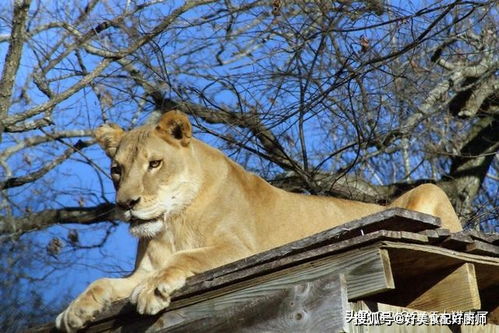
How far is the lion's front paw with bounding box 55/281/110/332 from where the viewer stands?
5.25 meters

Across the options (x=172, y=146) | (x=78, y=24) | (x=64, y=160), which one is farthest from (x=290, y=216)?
(x=64, y=160)

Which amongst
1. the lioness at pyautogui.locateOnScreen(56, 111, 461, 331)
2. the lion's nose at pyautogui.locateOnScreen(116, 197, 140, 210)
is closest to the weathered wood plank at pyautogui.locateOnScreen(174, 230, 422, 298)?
the lioness at pyautogui.locateOnScreen(56, 111, 461, 331)

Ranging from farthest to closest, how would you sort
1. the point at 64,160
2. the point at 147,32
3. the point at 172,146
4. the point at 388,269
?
the point at 64,160, the point at 147,32, the point at 172,146, the point at 388,269

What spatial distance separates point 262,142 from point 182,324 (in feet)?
12.8

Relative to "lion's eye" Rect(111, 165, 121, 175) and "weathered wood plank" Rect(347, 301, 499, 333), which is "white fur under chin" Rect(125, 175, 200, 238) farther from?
"weathered wood plank" Rect(347, 301, 499, 333)

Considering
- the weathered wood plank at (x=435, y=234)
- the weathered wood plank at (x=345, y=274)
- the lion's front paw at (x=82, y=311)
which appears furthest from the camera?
the lion's front paw at (x=82, y=311)

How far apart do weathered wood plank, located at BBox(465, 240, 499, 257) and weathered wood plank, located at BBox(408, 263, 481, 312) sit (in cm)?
8

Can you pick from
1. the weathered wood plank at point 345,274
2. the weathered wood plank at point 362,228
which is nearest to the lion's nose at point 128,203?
the weathered wood plank at point 345,274

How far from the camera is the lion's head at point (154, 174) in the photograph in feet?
19.2

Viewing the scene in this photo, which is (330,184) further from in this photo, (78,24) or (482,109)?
(78,24)

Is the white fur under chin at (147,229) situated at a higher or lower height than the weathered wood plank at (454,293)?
higher

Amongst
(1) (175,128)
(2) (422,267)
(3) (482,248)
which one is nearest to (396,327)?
(2) (422,267)

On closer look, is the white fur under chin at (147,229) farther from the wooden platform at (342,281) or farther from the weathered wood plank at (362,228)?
the weathered wood plank at (362,228)

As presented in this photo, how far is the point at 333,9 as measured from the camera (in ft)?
24.2
